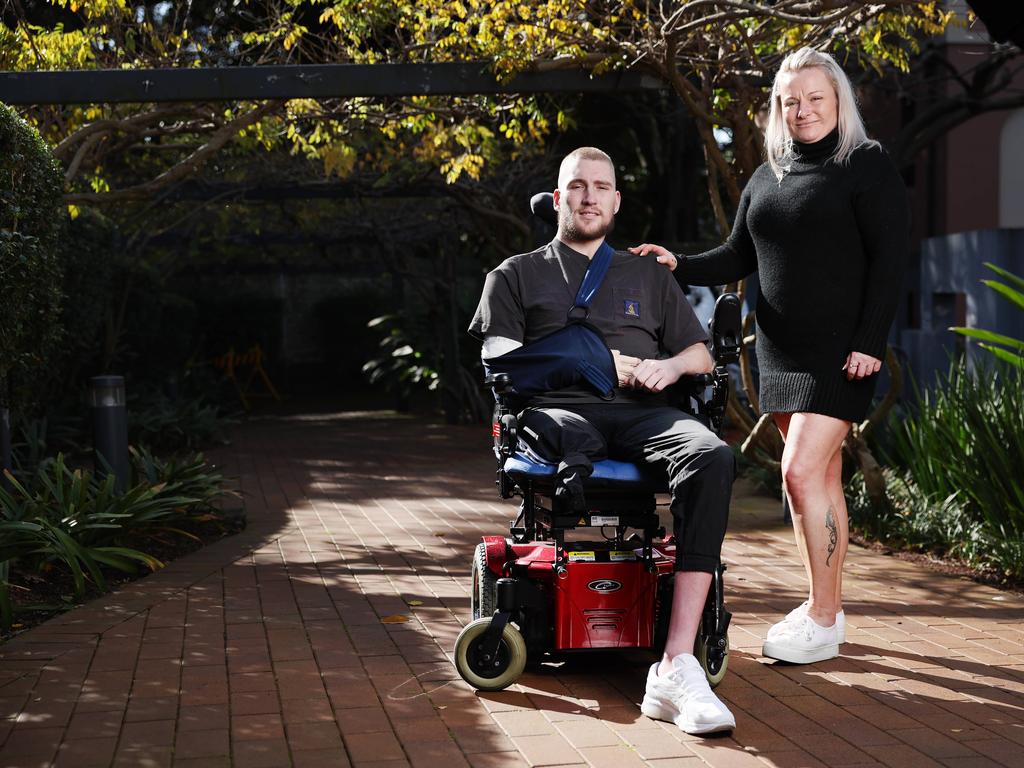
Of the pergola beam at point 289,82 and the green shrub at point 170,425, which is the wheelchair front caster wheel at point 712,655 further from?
the green shrub at point 170,425

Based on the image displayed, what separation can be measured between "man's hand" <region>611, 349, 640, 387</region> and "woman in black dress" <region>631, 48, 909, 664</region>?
426 mm

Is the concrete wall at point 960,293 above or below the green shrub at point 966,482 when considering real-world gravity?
above

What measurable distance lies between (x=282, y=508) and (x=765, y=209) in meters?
4.92

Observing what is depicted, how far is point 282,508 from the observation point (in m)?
8.49

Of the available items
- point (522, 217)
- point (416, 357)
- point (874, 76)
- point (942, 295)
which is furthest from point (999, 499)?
point (416, 357)

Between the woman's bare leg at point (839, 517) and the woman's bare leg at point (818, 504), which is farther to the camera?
the woman's bare leg at point (839, 517)

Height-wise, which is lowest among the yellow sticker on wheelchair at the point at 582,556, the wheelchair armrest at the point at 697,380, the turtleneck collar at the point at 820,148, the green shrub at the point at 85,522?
the green shrub at the point at 85,522

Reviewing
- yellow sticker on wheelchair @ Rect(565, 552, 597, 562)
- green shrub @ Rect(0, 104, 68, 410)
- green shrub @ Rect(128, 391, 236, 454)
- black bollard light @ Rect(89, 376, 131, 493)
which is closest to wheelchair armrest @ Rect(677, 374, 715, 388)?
yellow sticker on wheelchair @ Rect(565, 552, 597, 562)

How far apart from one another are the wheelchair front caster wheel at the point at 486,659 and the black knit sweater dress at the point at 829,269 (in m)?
1.29

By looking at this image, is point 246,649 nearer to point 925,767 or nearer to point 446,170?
point 925,767

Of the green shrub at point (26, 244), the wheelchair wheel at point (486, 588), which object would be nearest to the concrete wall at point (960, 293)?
the wheelchair wheel at point (486, 588)

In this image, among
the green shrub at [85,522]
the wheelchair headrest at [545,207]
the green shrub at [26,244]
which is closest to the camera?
the wheelchair headrest at [545,207]

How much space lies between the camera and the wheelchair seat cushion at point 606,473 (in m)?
3.98

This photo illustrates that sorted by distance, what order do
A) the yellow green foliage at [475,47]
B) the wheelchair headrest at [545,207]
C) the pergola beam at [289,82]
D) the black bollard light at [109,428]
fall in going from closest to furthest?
the wheelchair headrest at [545,207], the yellow green foliage at [475,47], the pergola beam at [289,82], the black bollard light at [109,428]
